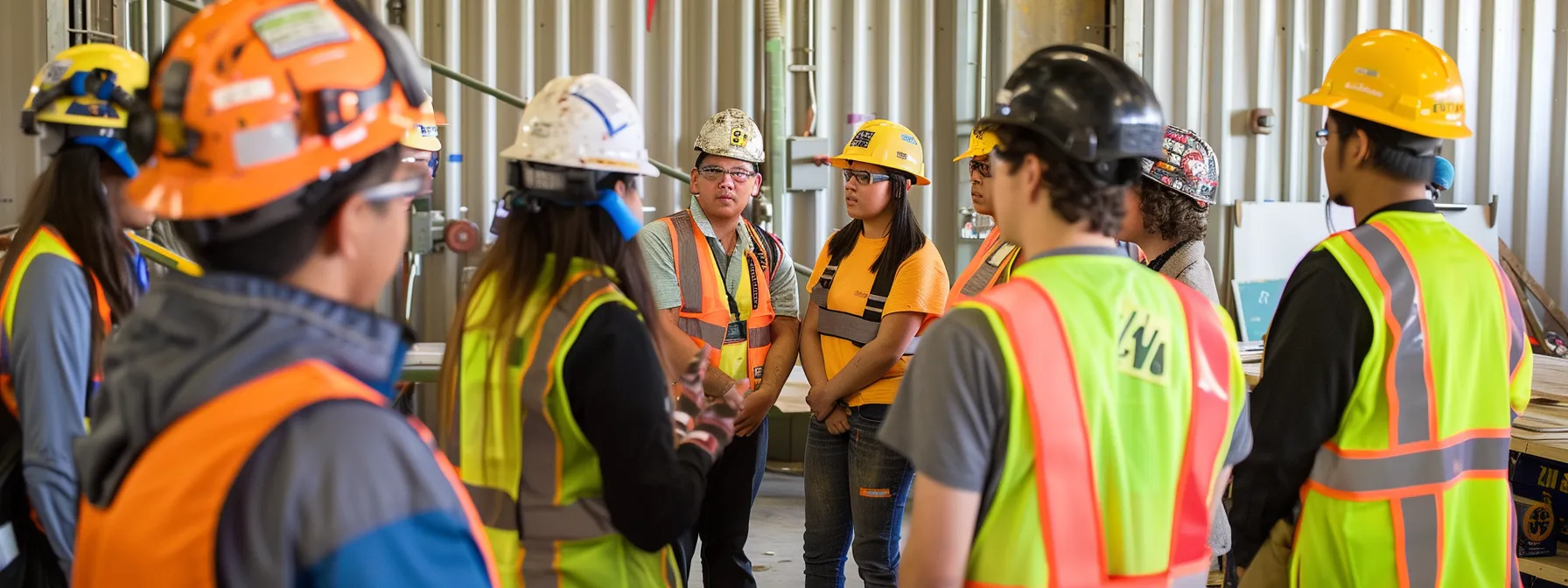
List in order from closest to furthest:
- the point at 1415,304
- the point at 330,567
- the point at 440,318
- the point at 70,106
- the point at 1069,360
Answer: the point at 330,567, the point at 1069,360, the point at 1415,304, the point at 70,106, the point at 440,318

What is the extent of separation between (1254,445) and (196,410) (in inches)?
84.0

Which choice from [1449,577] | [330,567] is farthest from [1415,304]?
[330,567]

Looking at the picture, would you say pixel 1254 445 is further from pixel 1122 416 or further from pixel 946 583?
pixel 946 583

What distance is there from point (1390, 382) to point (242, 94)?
2198 millimetres

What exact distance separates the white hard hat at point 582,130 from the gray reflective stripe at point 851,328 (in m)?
1.97

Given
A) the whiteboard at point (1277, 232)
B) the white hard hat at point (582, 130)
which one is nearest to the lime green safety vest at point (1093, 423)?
the white hard hat at point (582, 130)

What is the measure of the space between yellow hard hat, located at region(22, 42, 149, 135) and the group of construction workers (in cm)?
1

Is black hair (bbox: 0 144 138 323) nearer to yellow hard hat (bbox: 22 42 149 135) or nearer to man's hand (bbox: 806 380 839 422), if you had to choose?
yellow hard hat (bbox: 22 42 149 135)

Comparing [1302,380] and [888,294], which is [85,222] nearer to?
[888,294]

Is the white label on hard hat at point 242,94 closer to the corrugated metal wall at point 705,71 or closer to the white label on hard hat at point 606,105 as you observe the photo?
the white label on hard hat at point 606,105

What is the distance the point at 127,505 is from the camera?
3.44ft

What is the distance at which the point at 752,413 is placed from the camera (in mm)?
4090

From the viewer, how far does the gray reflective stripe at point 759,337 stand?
4.29 metres

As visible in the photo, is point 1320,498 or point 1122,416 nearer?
point 1122,416
